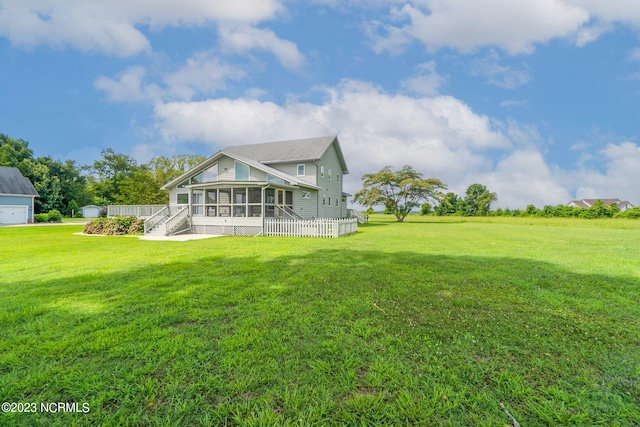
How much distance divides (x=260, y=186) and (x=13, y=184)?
3313 cm

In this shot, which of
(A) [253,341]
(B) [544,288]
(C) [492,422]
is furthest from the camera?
(B) [544,288]

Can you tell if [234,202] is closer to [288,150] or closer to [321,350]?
[288,150]

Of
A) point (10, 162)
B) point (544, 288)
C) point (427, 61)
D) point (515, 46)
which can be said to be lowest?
point (544, 288)

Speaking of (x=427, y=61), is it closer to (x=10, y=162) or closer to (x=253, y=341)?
(x=253, y=341)

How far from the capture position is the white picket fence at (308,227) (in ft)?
46.9

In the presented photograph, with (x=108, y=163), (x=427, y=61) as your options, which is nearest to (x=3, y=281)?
(x=427, y=61)

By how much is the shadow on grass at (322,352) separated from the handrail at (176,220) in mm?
11455

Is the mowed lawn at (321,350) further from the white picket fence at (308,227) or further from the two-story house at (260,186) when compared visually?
the two-story house at (260,186)

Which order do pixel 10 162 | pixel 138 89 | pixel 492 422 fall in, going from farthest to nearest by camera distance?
pixel 10 162 < pixel 138 89 < pixel 492 422

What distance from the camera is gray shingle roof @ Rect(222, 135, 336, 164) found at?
76.3 feet

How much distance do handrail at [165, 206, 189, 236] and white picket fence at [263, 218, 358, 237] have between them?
5.72 metres

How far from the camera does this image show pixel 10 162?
119 ft

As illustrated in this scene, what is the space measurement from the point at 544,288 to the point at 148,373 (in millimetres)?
6333

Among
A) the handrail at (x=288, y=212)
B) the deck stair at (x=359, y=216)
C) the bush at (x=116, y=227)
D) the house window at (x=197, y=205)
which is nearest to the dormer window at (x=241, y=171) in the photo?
the house window at (x=197, y=205)
